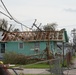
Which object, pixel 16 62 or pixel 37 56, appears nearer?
pixel 16 62

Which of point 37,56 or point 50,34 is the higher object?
point 50,34

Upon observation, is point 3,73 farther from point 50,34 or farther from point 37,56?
point 50,34

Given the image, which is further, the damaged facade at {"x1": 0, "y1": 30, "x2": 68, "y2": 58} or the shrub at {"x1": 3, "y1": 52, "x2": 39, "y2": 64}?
the damaged facade at {"x1": 0, "y1": 30, "x2": 68, "y2": 58}

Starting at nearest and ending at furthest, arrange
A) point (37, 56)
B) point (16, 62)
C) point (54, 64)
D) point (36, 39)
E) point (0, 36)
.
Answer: point (54, 64), point (16, 62), point (37, 56), point (36, 39), point (0, 36)

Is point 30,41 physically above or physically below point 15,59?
above

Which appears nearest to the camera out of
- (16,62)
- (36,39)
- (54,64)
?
(54,64)

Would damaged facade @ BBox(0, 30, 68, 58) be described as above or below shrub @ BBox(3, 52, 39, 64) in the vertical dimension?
above

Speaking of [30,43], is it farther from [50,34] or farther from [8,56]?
[8,56]

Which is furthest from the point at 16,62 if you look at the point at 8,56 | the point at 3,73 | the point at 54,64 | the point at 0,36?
the point at 3,73

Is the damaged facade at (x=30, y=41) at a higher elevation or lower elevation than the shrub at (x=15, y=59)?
higher

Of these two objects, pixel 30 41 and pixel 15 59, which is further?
pixel 30 41

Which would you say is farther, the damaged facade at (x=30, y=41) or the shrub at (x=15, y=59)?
the damaged facade at (x=30, y=41)

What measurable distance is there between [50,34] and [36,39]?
6.48ft

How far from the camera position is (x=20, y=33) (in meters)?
44.2
